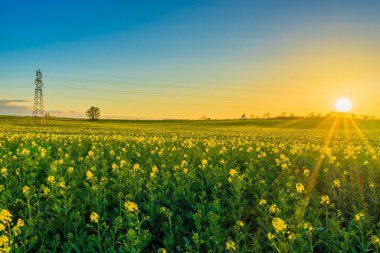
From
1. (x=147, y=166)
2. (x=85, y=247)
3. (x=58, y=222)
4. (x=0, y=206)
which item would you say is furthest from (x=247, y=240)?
(x=147, y=166)

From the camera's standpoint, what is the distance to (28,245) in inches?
201

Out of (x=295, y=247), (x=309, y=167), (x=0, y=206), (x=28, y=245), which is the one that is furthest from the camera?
(x=309, y=167)

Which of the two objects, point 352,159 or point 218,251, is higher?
point 352,159

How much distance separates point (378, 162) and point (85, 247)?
27.9 ft

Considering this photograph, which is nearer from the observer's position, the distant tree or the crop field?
the crop field

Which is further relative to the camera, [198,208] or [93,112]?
[93,112]

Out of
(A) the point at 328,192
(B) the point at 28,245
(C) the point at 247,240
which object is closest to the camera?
(B) the point at 28,245

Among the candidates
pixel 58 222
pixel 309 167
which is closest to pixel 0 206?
pixel 58 222

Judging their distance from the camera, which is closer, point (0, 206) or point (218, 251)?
point (218, 251)

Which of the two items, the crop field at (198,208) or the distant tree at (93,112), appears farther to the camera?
the distant tree at (93,112)

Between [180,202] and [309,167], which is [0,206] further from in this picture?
[309,167]

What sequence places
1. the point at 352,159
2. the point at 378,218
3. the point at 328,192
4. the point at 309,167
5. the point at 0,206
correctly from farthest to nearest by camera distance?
the point at 352,159 < the point at 309,167 < the point at 328,192 < the point at 378,218 < the point at 0,206

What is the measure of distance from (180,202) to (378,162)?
6342 mm

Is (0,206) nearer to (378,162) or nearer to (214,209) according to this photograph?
(214,209)
